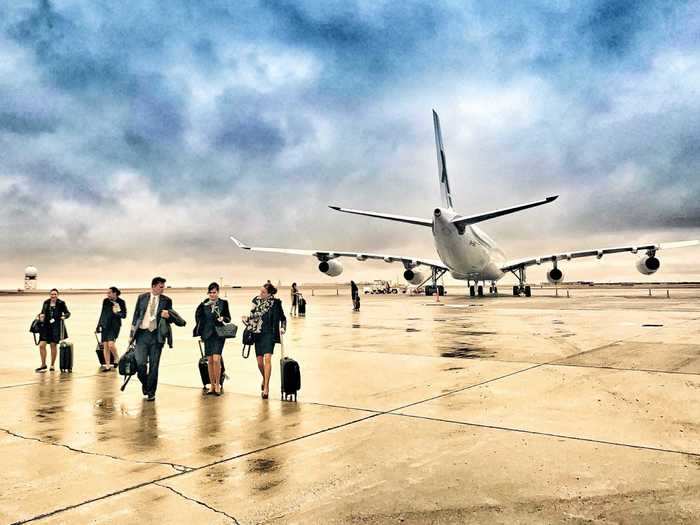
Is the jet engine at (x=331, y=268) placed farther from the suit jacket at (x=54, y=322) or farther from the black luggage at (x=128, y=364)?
the black luggage at (x=128, y=364)

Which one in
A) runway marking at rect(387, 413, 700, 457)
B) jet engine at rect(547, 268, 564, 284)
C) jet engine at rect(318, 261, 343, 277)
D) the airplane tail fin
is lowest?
runway marking at rect(387, 413, 700, 457)

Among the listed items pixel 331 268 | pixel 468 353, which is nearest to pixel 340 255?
pixel 331 268

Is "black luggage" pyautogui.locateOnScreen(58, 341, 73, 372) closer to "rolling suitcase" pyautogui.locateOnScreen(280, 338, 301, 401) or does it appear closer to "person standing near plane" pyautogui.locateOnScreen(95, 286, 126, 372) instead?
"person standing near plane" pyautogui.locateOnScreen(95, 286, 126, 372)

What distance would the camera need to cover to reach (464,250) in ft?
127

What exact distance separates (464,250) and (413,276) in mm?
10433

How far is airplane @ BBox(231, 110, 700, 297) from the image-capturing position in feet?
119

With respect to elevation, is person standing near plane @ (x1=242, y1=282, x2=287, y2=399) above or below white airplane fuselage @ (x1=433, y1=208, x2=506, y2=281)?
below

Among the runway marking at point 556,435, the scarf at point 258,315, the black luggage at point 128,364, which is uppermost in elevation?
the scarf at point 258,315

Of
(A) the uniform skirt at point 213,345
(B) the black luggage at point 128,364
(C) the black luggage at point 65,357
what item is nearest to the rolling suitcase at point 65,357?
(C) the black luggage at point 65,357

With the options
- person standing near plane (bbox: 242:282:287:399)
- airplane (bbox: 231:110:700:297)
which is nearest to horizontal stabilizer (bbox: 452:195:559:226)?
airplane (bbox: 231:110:700:297)

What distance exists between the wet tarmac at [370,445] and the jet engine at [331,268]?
32.8 meters

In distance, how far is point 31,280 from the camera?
9912 centimetres

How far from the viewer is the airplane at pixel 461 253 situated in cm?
3631

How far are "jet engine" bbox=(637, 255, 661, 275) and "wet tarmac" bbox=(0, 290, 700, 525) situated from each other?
34029 millimetres
